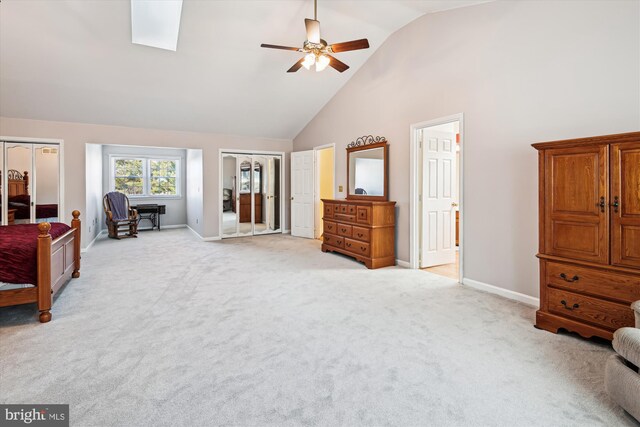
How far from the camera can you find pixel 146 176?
9211 millimetres

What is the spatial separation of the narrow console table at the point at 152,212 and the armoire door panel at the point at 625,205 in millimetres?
9019

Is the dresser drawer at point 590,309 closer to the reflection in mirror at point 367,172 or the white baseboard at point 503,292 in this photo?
the white baseboard at point 503,292

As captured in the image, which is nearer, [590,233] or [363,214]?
[590,233]

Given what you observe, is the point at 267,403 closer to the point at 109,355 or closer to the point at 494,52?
the point at 109,355

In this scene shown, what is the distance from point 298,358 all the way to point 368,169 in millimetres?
3827

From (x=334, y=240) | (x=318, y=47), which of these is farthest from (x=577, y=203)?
(x=334, y=240)

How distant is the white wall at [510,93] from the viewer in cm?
269

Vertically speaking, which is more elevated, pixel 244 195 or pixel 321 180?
pixel 321 180

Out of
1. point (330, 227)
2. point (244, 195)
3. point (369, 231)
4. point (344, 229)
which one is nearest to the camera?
point (369, 231)

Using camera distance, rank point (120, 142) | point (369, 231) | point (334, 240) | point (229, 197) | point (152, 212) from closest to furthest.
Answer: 1. point (369, 231)
2. point (334, 240)
3. point (120, 142)
4. point (229, 197)
5. point (152, 212)

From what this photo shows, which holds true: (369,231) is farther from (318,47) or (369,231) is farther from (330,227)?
(318,47)

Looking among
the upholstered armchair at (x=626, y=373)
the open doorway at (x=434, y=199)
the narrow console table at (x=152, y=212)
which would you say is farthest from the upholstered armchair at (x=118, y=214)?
the upholstered armchair at (x=626, y=373)

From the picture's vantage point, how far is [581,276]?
7.98 ft

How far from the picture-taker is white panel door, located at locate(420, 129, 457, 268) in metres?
4.64
